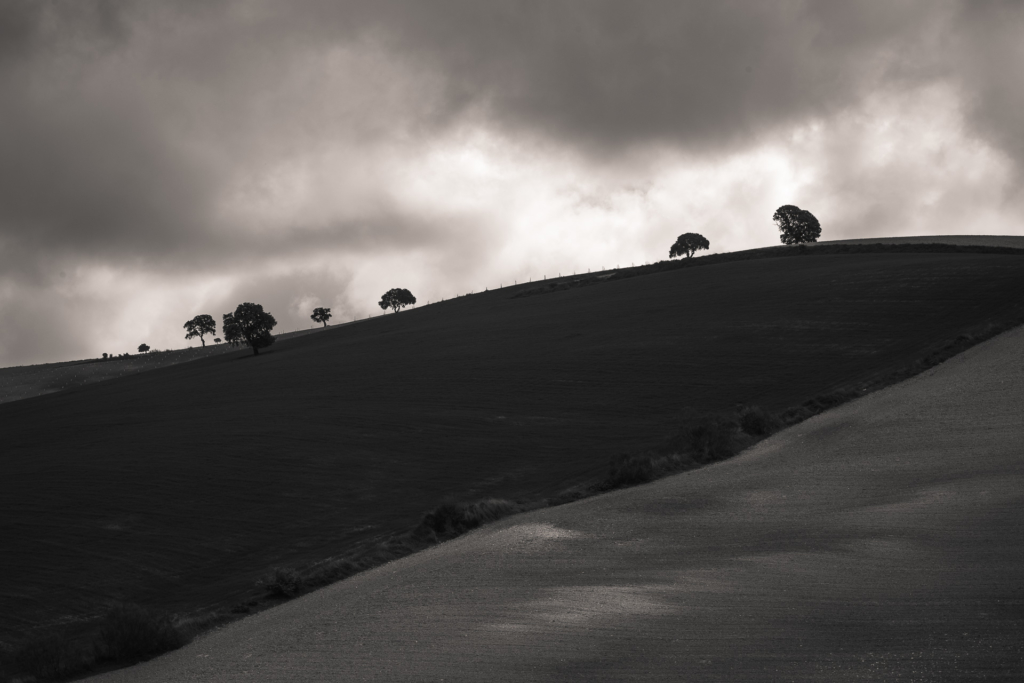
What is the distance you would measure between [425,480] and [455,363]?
922 inches

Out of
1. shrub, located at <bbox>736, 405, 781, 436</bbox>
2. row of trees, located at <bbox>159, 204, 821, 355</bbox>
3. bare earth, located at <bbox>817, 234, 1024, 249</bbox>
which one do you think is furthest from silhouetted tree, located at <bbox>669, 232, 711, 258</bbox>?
→ shrub, located at <bbox>736, 405, 781, 436</bbox>

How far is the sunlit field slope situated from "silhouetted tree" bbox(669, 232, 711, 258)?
5118cm

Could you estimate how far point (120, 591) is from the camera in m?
20.1

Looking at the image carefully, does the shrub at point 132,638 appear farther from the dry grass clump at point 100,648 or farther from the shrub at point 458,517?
the shrub at point 458,517

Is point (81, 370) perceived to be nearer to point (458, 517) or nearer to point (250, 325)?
point (250, 325)

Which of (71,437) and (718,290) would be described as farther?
(718,290)

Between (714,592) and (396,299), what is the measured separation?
125518 millimetres

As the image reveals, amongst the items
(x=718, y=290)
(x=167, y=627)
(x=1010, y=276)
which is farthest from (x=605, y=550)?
(x=718, y=290)

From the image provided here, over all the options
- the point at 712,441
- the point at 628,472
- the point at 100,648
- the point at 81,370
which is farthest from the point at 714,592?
the point at 81,370

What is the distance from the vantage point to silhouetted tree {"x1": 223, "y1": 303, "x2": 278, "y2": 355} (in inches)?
3499

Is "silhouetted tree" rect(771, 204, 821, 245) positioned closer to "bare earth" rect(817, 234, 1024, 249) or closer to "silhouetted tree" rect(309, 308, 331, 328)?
"bare earth" rect(817, 234, 1024, 249)

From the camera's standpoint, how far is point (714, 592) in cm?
1505

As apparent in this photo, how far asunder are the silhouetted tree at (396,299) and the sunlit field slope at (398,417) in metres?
65.3

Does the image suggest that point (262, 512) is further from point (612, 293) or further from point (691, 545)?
point (612, 293)
